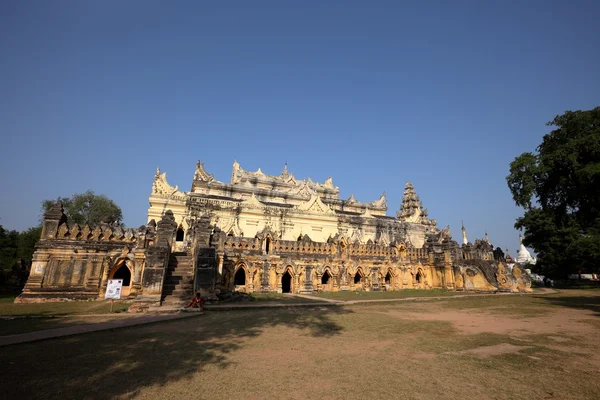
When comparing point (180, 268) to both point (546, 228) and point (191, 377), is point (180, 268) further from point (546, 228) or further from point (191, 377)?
point (546, 228)

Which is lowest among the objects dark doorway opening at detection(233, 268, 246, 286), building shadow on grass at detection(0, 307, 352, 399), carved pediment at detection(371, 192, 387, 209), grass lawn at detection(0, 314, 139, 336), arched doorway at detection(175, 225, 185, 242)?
building shadow on grass at detection(0, 307, 352, 399)

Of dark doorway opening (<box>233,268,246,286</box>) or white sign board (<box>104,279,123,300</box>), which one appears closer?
white sign board (<box>104,279,123,300</box>)

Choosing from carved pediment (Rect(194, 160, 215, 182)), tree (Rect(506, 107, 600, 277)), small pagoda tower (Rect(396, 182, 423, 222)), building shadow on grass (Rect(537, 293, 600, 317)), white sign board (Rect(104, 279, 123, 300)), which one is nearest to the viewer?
white sign board (Rect(104, 279, 123, 300))

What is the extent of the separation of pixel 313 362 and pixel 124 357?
378 centimetres

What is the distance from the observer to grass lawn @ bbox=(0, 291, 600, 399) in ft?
15.3

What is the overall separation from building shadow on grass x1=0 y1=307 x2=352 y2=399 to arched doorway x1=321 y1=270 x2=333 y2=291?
14351mm

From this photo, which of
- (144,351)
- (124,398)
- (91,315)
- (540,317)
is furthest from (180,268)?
(540,317)

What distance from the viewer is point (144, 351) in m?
6.71

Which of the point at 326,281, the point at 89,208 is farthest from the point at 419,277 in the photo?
the point at 89,208

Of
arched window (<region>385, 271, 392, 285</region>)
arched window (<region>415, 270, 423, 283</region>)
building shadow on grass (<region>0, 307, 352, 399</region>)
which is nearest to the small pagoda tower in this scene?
arched window (<region>415, 270, 423, 283</region>)

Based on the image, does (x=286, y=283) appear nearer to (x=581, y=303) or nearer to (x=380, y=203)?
(x=581, y=303)

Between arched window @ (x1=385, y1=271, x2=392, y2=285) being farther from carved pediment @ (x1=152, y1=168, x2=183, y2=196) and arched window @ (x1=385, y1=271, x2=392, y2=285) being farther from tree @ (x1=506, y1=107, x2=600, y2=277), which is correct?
carved pediment @ (x1=152, y1=168, x2=183, y2=196)

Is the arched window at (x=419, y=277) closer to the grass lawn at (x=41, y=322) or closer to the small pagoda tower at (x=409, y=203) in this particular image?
the grass lawn at (x=41, y=322)

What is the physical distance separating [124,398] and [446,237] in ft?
91.8
